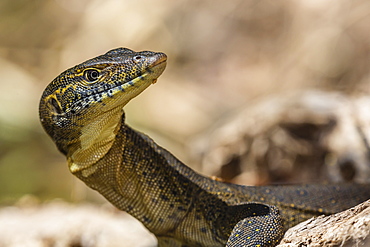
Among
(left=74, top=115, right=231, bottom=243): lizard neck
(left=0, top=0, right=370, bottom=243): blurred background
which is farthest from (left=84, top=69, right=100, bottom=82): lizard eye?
(left=0, top=0, right=370, bottom=243): blurred background

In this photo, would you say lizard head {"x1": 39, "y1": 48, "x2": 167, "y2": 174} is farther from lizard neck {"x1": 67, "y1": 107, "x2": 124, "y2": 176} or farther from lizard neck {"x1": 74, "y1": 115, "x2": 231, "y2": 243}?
lizard neck {"x1": 74, "y1": 115, "x2": 231, "y2": 243}

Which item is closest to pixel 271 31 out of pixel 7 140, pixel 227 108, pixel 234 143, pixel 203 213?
Result: pixel 227 108

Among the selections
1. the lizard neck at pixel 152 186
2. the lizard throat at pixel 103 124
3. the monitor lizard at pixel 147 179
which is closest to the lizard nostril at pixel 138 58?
the monitor lizard at pixel 147 179

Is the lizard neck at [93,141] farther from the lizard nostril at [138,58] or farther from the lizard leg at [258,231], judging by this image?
the lizard leg at [258,231]

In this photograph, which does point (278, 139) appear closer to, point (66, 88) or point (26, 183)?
point (66, 88)

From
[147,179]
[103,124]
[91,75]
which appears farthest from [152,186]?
[91,75]

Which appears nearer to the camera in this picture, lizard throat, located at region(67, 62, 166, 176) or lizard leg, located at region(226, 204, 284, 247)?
lizard throat, located at region(67, 62, 166, 176)
